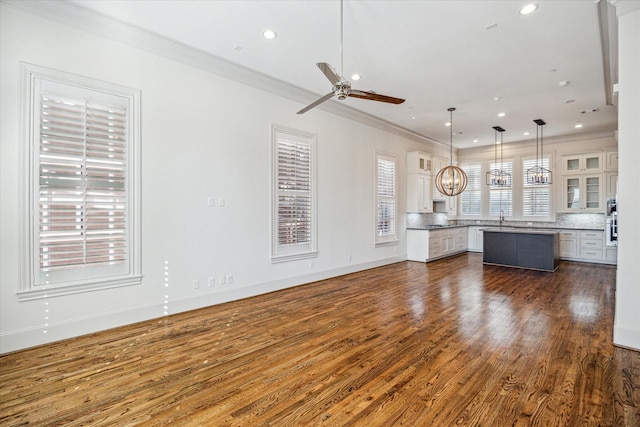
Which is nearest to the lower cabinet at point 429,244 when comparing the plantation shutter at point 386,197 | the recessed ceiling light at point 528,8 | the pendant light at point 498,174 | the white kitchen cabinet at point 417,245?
the white kitchen cabinet at point 417,245

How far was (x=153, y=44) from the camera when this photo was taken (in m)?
3.85

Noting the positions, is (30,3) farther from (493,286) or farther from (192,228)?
(493,286)

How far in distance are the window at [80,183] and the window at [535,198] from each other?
1006 cm

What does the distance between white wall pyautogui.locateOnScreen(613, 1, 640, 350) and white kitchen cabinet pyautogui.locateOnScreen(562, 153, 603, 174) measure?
657cm

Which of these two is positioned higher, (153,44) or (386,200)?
(153,44)

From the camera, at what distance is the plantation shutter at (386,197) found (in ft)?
24.6

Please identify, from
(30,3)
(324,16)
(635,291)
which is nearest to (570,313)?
(635,291)

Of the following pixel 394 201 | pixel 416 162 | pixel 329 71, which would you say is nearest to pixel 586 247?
pixel 416 162

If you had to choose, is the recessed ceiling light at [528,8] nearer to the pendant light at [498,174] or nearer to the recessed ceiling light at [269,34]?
the recessed ceiling light at [269,34]

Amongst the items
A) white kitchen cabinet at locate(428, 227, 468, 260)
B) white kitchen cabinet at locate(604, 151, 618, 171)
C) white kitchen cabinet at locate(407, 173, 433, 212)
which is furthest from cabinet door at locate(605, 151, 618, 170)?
white kitchen cabinet at locate(407, 173, 433, 212)

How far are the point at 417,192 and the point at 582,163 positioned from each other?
179 inches

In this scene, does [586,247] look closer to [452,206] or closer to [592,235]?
[592,235]

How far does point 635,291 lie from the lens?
3.08m

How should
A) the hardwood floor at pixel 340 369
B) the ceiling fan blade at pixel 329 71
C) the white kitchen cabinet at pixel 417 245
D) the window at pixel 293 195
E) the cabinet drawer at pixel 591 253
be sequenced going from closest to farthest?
the hardwood floor at pixel 340 369 < the ceiling fan blade at pixel 329 71 < the window at pixel 293 195 < the cabinet drawer at pixel 591 253 < the white kitchen cabinet at pixel 417 245
